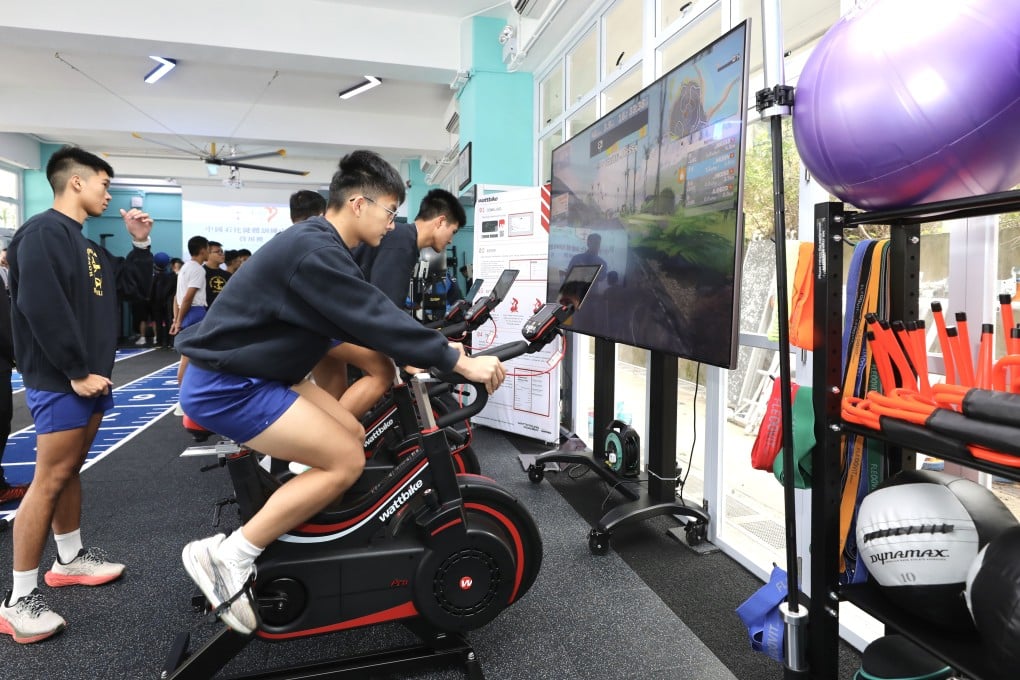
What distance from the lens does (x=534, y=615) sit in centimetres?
216

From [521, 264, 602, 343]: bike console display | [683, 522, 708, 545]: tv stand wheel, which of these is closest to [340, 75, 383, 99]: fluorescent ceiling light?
[521, 264, 602, 343]: bike console display

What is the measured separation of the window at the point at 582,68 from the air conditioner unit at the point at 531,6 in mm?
393

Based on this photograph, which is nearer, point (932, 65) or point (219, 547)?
point (932, 65)

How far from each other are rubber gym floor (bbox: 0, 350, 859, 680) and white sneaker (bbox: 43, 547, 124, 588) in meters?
0.04

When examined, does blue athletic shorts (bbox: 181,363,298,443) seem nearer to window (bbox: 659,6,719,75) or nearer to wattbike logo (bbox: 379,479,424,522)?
wattbike logo (bbox: 379,479,424,522)

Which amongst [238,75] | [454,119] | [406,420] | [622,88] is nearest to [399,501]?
[406,420]

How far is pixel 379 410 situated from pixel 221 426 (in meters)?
1.46

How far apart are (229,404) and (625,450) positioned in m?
2.01

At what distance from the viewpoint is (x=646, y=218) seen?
8.07 ft

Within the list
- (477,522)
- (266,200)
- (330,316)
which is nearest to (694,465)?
(477,522)

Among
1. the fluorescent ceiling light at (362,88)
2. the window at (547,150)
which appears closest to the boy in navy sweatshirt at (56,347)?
the window at (547,150)

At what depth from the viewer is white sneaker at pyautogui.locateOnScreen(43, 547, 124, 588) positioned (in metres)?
2.32

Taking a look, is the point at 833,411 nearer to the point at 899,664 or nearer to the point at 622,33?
the point at 899,664

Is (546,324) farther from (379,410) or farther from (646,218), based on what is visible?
(379,410)
